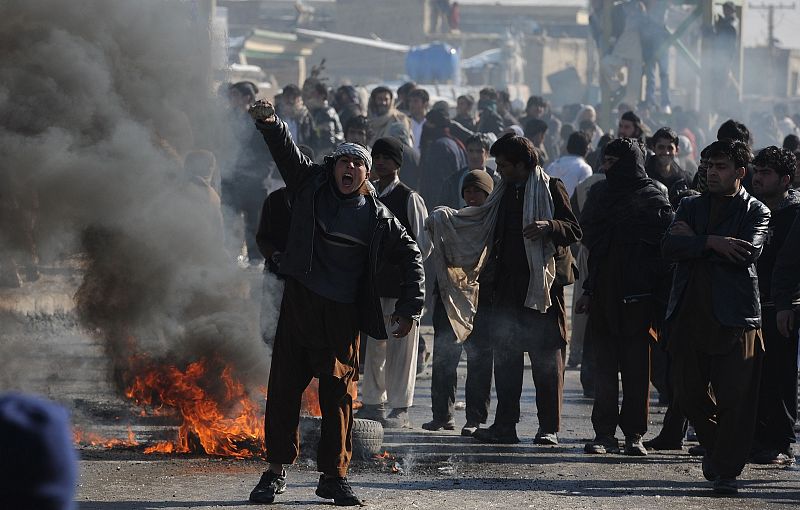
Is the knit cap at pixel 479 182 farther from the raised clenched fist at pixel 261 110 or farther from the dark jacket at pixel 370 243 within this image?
the raised clenched fist at pixel 261 110

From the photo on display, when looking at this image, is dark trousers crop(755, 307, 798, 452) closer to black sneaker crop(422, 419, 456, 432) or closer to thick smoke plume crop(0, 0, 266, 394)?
black sneaker crop(422, 419, 456, 432)

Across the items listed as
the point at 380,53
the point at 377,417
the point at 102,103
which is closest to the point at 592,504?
the point at 377,417

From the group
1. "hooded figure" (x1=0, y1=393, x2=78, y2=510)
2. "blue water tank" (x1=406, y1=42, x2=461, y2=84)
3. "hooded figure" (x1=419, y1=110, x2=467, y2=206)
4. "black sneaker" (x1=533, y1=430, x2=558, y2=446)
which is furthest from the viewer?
"blue water tank" (x1=406, y1=42, x2=461, y2=84)

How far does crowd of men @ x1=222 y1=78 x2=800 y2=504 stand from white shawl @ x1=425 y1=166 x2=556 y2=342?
0.5 inches

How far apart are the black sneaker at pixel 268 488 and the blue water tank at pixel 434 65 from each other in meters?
35.1

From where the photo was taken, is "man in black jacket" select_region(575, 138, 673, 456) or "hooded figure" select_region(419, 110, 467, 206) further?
"hooded figure" select_region(419, 110, 467, 206)

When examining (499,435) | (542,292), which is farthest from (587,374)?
(542,292)

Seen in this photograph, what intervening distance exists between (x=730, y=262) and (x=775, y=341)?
104cm

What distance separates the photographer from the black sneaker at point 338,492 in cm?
652

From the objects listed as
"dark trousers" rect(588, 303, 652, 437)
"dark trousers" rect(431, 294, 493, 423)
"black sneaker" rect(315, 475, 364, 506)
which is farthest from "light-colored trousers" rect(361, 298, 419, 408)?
"black sneaker" rect(315, 475, 364, 506)

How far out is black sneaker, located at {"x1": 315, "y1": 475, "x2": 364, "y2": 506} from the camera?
6.52m

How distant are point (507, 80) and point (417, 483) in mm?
49705

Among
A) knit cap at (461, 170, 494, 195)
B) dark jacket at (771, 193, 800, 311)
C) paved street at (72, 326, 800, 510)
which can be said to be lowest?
paved street at (72, 326, 800, 510)

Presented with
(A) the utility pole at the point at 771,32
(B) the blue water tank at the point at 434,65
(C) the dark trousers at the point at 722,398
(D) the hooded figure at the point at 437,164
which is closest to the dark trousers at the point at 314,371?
(C) the dark trousers at the point at 722,398
